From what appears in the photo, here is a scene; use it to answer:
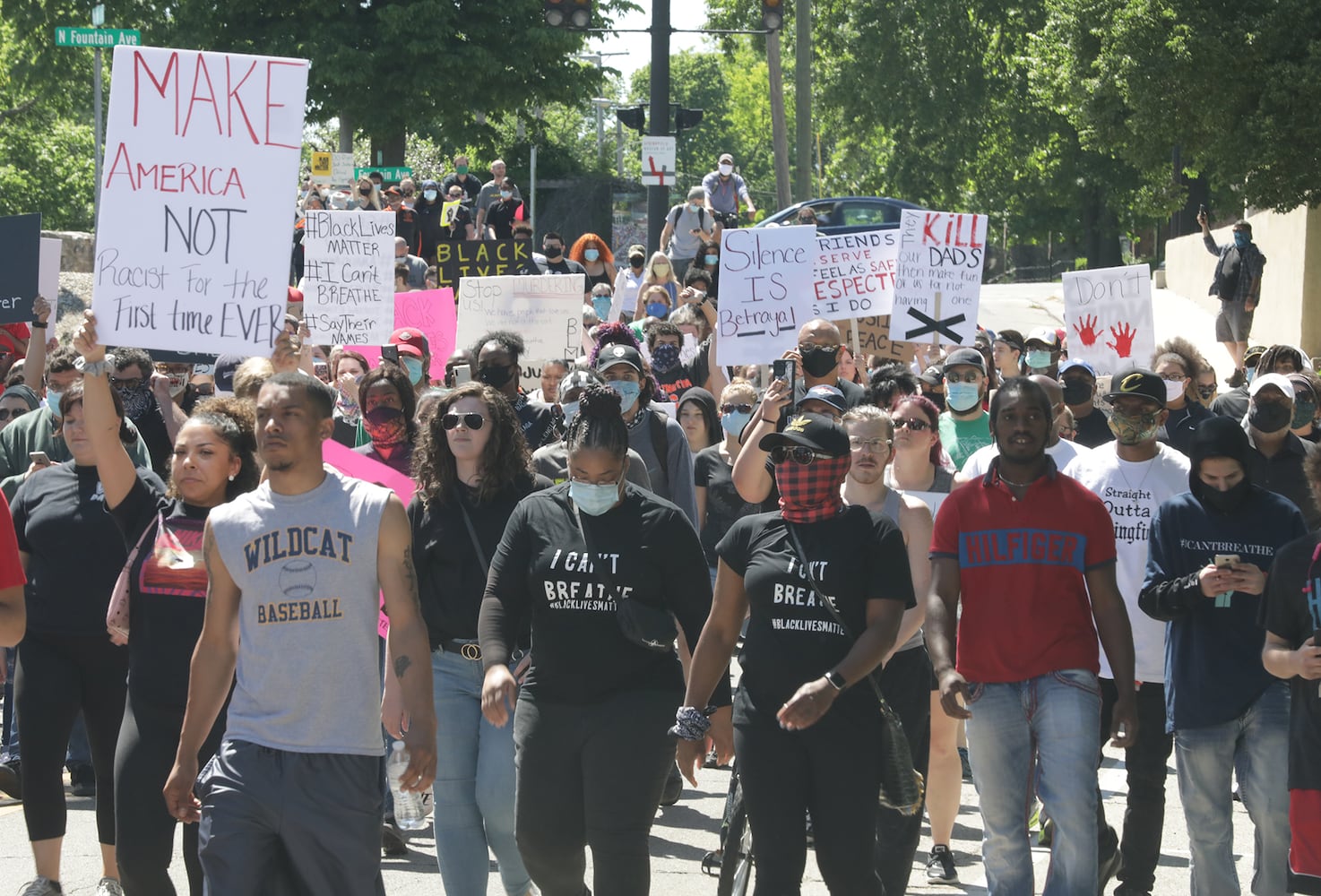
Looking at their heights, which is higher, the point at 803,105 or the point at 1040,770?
the point at 803,105

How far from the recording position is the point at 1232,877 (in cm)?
577

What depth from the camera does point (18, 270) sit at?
11.2 meters

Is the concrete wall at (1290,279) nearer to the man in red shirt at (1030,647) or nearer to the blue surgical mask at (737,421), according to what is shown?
the blue surgical mask at (737,421)

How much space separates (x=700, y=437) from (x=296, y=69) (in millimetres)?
3512

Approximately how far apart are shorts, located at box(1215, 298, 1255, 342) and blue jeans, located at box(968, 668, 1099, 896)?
1592 cm

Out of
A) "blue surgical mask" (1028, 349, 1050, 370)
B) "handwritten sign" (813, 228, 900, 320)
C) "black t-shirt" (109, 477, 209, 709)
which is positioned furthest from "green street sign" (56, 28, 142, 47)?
"black t-shirt" (109, 477, 209, 709)

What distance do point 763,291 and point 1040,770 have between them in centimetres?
670

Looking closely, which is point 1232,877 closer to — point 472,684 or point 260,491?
point 472,684

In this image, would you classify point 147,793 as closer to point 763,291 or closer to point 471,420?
point 471,420

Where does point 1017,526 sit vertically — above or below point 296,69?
below

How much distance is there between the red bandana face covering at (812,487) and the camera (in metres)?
5.18

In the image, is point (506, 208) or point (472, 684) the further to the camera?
point (506, 208)

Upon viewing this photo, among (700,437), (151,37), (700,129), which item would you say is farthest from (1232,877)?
(700,129)

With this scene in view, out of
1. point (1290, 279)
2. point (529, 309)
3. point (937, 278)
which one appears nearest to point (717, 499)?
point (529, 309)
